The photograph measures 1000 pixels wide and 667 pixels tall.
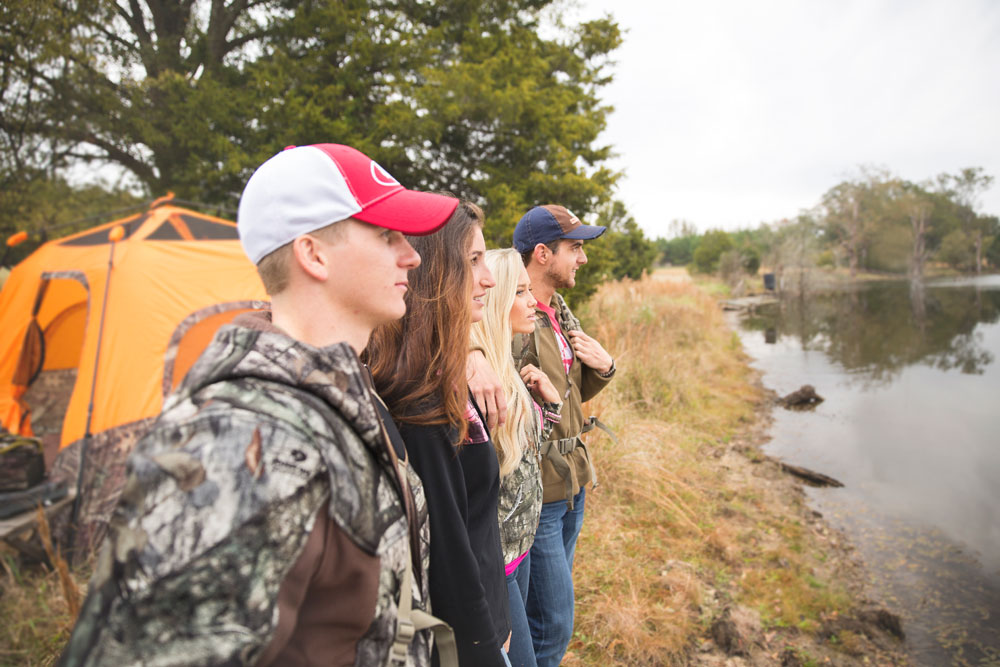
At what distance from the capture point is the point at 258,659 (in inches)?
26.7

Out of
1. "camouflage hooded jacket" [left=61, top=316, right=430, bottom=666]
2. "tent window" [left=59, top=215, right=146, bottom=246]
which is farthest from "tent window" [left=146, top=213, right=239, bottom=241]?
"camouflage hooded jacket" [left=61, top=316, right=430, bottom=666]

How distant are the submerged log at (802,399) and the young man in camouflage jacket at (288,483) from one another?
947 cm

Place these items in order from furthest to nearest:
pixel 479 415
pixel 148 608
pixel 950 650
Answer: pixel 950 650, pixel 479 415, pixel 148 608

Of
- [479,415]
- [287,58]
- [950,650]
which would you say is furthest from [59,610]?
[287,58]

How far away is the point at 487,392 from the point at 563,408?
33.2 inches

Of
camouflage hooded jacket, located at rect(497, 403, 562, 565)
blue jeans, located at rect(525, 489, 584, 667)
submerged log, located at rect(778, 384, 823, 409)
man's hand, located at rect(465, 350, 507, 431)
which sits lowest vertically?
submerged log, located at rect(778, 384, 823, 409)

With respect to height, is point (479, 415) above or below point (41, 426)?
above

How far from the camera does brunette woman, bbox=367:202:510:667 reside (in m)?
1.18

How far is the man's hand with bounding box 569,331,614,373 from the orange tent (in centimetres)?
332

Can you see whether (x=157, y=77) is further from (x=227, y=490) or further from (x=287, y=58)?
(x=227, y=490)

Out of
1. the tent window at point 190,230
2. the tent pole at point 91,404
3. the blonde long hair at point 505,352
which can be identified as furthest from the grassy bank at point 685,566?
the tent window at point 190,230

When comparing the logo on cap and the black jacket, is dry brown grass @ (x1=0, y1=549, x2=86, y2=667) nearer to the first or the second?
the black jacket

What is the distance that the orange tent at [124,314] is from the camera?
422cm

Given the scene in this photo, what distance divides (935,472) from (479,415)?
7.54 meters
